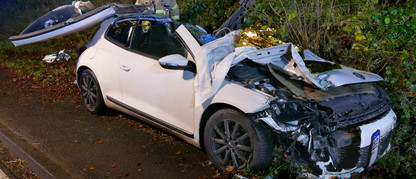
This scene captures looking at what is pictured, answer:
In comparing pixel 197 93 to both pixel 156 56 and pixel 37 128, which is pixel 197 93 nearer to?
pixel 156 56

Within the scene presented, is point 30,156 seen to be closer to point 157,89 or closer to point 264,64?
point 157,89

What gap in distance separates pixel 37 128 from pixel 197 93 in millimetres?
2747

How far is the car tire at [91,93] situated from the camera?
518 centimetres

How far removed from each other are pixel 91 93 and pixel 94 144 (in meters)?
1.07

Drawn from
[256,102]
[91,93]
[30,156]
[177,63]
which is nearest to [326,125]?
[256,102]

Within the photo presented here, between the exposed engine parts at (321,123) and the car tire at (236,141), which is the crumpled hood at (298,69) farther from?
the car tire at (236,141)

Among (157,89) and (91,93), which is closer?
(157,89)

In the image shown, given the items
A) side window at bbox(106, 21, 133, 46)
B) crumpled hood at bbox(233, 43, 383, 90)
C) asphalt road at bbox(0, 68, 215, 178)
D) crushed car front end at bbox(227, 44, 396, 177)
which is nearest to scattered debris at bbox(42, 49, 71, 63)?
asphalt road at bbox(0, 68, 215, 178)

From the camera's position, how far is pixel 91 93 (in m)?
5.34

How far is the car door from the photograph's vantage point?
12.9ft

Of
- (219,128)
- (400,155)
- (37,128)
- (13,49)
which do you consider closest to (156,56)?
(219,128)

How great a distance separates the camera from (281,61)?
382 cm

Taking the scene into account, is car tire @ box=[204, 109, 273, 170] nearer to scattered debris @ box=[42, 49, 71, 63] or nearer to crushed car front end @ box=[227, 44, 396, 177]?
crushed car front end @ box=[227, 44, 396, 177]

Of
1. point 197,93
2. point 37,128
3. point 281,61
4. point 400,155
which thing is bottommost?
point 37,128
